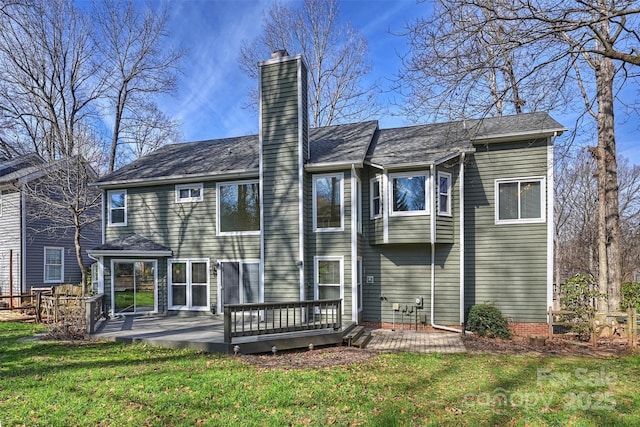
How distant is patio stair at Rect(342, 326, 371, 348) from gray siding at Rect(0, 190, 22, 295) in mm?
15899

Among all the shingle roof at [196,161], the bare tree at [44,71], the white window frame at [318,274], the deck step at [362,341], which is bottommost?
the deck step at [362,341]

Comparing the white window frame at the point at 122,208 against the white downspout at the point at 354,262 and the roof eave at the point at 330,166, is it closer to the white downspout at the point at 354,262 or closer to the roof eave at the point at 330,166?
the roof eave at the point at 330,166

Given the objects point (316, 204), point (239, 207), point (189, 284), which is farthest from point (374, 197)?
point (189, 284)

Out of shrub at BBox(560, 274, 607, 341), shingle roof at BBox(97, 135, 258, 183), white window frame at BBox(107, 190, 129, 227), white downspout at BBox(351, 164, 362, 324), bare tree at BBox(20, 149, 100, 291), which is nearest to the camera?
shrub at BBox(560, 274, 607, 341)

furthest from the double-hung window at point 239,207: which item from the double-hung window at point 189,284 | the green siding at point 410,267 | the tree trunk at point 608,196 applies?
the tree trunk at point 608,196

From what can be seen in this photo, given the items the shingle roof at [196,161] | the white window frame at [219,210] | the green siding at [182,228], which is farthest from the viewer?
the shingle roof at [196,161]

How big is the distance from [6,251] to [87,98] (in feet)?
27.7

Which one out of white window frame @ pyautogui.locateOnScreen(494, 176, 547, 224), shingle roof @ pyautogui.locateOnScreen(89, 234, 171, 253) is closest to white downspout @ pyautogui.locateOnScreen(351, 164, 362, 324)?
white window frame @ pyautogui.locateOnScreen(494, 176, 547, 224)

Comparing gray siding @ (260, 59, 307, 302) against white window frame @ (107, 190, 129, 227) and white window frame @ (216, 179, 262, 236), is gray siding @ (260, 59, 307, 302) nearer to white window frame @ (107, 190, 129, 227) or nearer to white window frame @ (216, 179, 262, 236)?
white window frame @ (216, 179, 262, 236)

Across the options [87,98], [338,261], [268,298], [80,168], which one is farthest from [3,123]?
[338,261]

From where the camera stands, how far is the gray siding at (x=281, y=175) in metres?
10.9

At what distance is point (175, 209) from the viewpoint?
12.8 meters

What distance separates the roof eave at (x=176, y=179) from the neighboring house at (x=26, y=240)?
504cm

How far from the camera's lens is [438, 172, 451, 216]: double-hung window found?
10.5 meters
